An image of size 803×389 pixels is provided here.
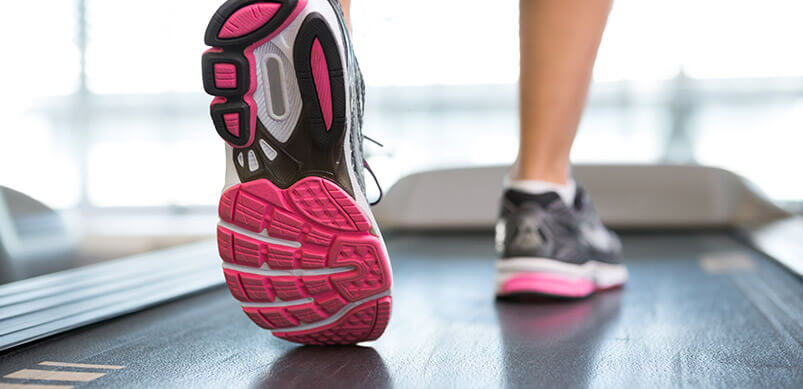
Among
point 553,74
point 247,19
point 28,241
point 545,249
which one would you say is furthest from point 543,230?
point 28,241

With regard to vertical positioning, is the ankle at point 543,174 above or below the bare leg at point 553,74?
below

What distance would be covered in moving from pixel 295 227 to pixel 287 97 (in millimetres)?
114

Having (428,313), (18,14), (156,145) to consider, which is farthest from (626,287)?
(156,145)

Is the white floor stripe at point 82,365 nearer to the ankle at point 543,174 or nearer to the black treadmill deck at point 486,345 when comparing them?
the black treadmill deck at point 486,345

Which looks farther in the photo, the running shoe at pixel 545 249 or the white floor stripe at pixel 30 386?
the running shoe at pixel 545 249

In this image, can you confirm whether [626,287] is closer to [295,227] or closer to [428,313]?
[428,313]

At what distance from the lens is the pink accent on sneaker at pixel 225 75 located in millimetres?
576

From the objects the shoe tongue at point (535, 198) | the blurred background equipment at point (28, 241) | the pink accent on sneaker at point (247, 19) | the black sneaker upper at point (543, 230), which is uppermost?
the pink accent on sneaker at point (247, 19)

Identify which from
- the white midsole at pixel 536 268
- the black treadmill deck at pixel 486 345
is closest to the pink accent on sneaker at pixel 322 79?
the black treadmill deck at pixel 486 345

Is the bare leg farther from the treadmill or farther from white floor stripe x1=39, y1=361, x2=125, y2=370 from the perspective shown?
white floor stripe x1=39, y1=361, x2=125, y2=370

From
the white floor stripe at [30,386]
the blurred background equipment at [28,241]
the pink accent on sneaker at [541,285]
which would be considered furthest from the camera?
the blurred background equipment at [28,241]

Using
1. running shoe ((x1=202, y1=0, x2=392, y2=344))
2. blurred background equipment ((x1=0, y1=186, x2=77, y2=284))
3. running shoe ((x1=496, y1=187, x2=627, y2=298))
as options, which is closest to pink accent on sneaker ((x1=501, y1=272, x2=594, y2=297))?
running shoe ((x1=496, y1=187, x2=627, y2=298))

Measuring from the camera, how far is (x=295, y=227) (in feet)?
1.99

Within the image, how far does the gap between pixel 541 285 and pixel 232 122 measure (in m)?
0.49
